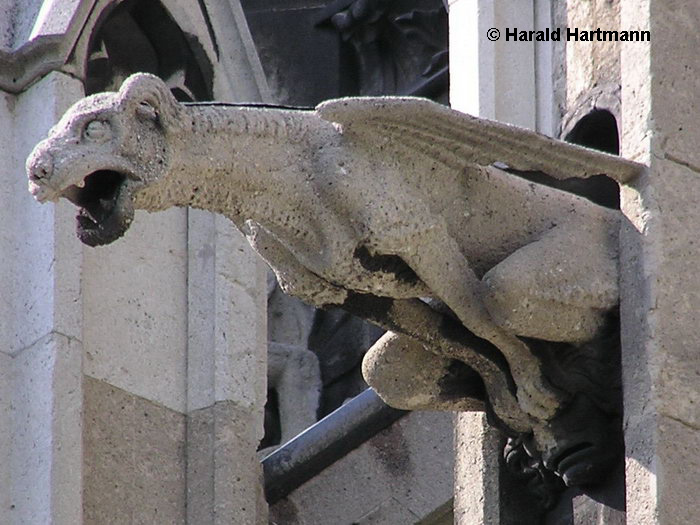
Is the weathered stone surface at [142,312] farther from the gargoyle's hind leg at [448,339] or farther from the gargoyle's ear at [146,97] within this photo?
the gargoyle's ear at [146,97]

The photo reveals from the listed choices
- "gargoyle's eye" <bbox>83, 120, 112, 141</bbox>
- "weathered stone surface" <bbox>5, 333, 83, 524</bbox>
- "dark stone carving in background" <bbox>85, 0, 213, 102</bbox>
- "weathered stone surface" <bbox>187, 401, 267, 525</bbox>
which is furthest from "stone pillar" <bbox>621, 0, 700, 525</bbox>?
"dark stone carving in background" <bbox>85, 0, 213, 102</bbox>

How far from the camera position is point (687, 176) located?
23.8 ft

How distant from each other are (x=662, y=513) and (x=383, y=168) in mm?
818

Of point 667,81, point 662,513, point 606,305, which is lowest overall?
point 662,513

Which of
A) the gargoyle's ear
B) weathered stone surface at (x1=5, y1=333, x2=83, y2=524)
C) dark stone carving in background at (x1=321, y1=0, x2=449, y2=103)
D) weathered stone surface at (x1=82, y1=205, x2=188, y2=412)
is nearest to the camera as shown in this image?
the gargoyle's ear

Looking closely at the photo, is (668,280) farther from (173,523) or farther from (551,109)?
(173,523)

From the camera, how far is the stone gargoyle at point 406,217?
6.69 metres

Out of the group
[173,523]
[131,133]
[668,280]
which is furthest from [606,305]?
[173,523]

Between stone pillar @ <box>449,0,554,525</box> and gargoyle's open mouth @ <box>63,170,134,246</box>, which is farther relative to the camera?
stone pillar @ <box>449,0,554,525</box>

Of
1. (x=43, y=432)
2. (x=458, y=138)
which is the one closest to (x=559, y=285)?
(x=458, y=138)

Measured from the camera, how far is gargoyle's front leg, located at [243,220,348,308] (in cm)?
692

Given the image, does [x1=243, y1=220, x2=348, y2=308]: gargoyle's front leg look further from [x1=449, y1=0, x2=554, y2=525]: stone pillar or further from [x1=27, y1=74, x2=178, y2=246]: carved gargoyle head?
[x1=449, y1=0, x2=554, y2=525]: stone pillar

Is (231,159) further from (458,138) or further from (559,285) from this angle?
(559,285)

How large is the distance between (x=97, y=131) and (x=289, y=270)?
1.69ft
